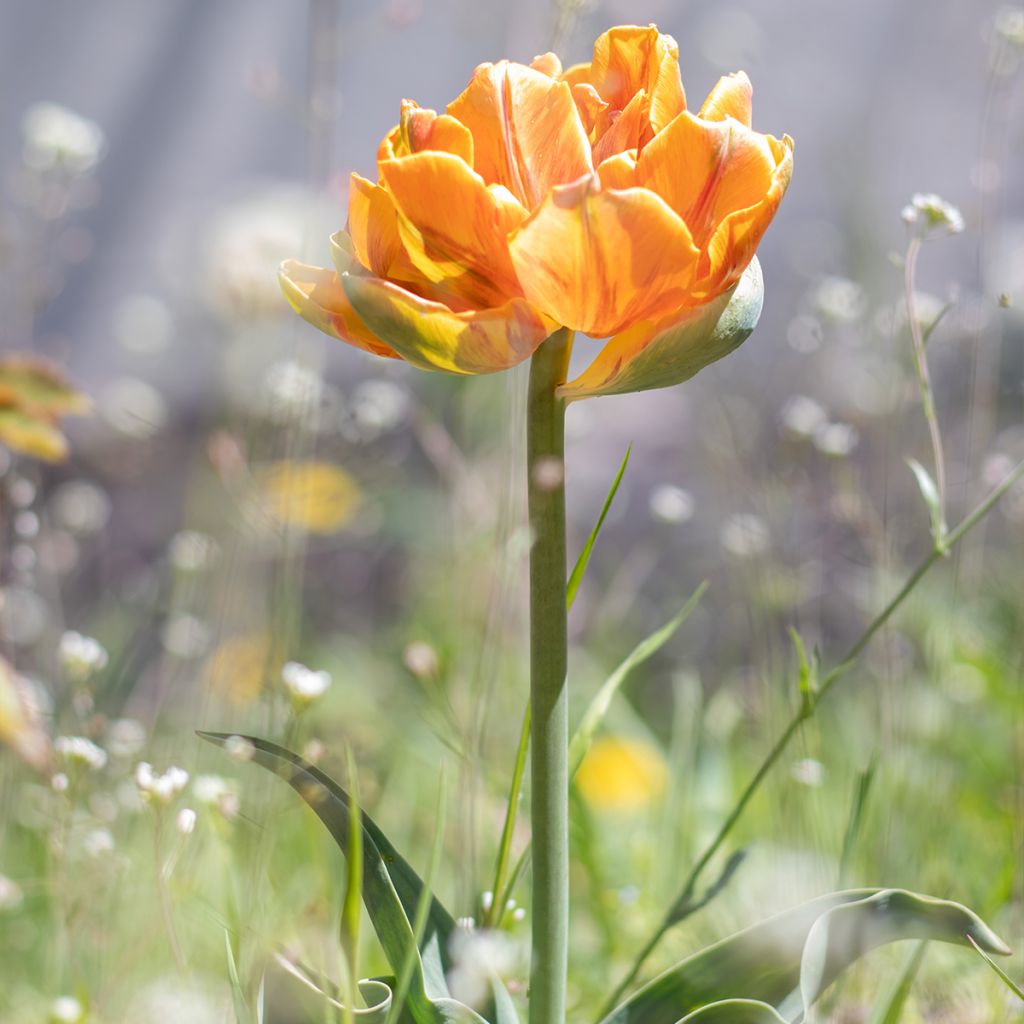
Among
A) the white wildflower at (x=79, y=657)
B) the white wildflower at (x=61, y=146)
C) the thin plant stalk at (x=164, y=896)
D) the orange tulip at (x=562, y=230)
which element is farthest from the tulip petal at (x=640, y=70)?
the white wildflower at (x=61, y=146)

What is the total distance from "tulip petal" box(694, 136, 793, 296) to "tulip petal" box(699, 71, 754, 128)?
0.04 metres

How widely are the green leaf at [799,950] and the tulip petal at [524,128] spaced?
1.18ft

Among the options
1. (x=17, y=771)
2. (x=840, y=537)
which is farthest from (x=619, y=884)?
(x=840, y=537)

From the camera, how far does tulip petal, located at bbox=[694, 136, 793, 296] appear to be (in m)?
0.50

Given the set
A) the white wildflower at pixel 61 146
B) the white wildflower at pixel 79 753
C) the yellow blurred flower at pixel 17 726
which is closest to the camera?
the yellow blurred flower at pixel 17 726

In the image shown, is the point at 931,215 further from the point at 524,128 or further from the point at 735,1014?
the point at 735,1014

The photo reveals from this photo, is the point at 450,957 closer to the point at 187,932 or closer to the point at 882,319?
the point at 187,932

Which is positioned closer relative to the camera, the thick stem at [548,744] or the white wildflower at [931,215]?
the thick stem at [548,744]

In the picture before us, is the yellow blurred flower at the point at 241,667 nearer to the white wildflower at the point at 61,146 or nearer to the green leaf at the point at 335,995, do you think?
the green leaf at the point at 335,995

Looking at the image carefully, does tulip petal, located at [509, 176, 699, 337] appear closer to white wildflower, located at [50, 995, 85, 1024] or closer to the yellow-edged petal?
the yellow-edged petal

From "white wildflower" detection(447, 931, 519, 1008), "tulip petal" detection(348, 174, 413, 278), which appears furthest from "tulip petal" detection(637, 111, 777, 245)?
"white wildflower" detection(447, 931, 519, 1008)

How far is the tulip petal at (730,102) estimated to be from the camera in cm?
55

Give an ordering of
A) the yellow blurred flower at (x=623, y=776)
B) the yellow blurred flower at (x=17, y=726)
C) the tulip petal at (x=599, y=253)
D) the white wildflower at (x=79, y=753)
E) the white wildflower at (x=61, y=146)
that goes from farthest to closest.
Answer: the yellow blurred flower at (x=623, y=776) → the white wildflower at (x=61, y=146) → the white wildflower at (x=79, y=753) → the yellow blurred flower at (x=17, y=726) → the tulip petal at (x=599, y=253)

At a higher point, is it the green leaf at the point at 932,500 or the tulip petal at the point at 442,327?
the tulip petal at the point at 442,327
